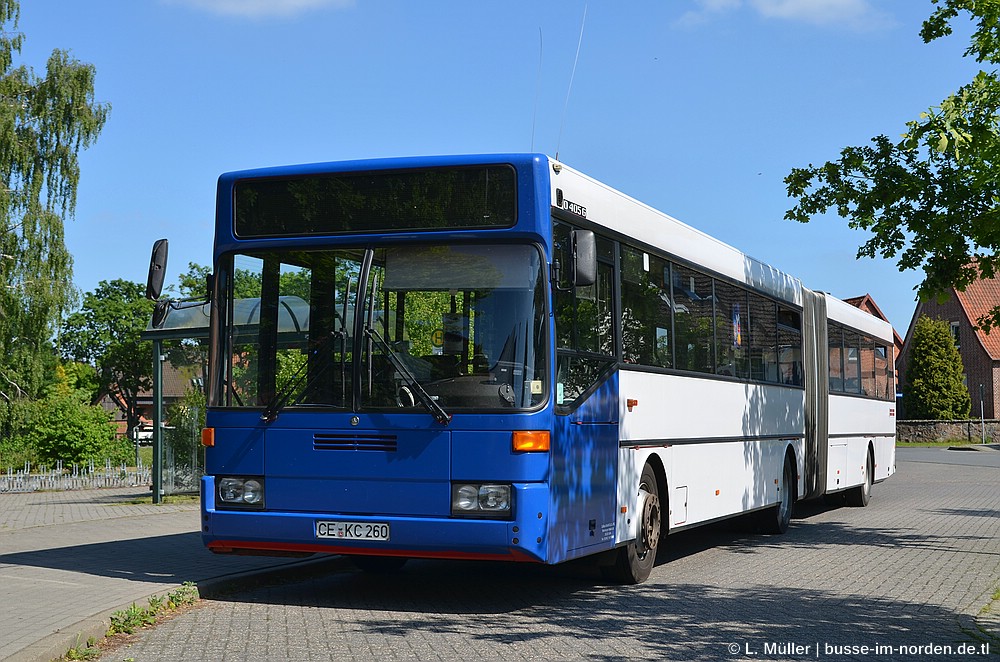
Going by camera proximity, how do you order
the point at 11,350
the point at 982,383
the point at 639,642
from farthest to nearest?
the point at 982,383 < the point at 11,350 < the point at 639,642

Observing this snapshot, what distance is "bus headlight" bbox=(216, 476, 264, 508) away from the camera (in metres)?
9.39

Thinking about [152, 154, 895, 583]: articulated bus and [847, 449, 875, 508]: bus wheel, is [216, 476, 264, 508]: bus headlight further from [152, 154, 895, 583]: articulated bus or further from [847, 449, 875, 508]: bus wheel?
[847, 449, 875, 508]: bus wheel

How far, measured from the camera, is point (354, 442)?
9.09m

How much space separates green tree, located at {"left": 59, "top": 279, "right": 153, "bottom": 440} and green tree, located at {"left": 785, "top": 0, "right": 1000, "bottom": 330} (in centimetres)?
6928

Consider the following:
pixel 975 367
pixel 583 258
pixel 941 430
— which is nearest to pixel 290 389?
pixel 583 258

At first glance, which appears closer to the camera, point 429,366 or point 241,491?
point 429,366

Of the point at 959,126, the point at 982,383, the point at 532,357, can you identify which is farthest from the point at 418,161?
the point at 982,383

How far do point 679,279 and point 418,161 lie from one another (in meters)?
3.66

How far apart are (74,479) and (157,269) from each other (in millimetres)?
18959

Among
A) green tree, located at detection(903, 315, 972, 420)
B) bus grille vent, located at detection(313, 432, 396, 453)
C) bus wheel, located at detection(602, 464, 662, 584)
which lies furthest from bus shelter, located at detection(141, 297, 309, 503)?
green tree, located at detection(903, 315, 972, 420)

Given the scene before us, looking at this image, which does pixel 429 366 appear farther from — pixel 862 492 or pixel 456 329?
pixel 862 492

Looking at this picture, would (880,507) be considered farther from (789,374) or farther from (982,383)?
(982,383)

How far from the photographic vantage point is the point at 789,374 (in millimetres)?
16422

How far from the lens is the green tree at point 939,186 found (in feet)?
44.7
